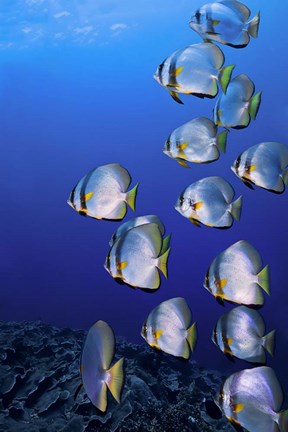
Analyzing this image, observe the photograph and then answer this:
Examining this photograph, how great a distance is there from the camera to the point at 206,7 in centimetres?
321

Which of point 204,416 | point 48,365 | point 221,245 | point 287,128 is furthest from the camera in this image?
point 221,245

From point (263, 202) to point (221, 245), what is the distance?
398 inches

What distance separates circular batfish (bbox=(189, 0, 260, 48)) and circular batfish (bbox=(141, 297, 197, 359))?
2.19m

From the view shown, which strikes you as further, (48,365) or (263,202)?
(263,202)

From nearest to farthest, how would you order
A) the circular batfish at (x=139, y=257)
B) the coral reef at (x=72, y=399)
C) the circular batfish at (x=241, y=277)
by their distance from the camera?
the circular batfish at (x=139, y=257), the circular batfish at (x=241, y=277), the coral reef at (x=72, y=399)

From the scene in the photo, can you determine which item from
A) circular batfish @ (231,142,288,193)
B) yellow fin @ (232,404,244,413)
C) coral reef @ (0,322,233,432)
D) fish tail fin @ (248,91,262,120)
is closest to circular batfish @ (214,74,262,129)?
fish tail fin @ (248,91,262,120)

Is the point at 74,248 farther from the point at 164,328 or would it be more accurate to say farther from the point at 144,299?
the point at 164,328

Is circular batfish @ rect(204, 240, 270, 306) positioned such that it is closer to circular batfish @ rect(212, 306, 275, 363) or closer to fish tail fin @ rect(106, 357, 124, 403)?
circular batfish @ rect(212, 306, 275, 363)

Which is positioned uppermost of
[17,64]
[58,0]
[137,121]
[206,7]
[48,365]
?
[206,7]

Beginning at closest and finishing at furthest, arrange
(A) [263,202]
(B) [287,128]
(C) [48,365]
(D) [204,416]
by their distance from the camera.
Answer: (D) [204,416], (C) [48,365], (B) [287,128], (A) [263,202]

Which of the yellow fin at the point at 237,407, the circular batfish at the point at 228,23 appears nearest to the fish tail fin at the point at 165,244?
the yellow fin at the point at 237,407

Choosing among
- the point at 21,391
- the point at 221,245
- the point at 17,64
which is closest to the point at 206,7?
the point at 21,391

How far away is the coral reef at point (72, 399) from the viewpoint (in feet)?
15.3

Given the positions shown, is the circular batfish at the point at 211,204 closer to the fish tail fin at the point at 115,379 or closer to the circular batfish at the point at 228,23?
the circular batfish at the point at 228,23
